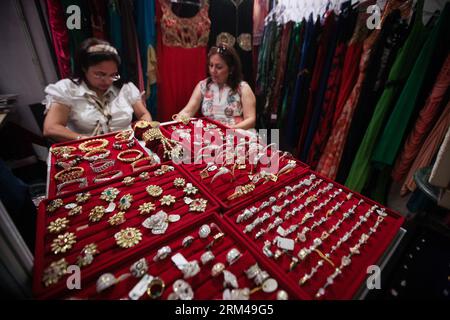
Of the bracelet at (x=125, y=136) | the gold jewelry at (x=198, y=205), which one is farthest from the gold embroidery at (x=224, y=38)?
the gold jewelry at (x=198, y=205)

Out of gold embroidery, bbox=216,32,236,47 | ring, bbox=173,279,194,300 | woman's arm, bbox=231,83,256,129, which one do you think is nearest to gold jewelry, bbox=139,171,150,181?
ring, bbox=173,279,194,300

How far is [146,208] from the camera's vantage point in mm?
828

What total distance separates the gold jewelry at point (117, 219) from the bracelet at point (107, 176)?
0.99ft

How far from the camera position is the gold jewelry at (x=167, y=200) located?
2.82 ft

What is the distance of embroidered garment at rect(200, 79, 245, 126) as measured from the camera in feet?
7.36

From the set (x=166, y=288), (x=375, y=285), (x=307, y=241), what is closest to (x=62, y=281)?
(x=166, y=288)

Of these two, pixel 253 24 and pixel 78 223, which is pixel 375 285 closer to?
pixel 78 223

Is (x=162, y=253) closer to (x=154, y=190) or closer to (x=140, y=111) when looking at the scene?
(x=154, y=190)

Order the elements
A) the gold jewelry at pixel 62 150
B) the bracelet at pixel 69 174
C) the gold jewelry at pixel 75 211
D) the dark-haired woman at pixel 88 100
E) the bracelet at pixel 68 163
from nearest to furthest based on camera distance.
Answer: the gold jewelry at pixel 75 211
the bracelet at pixel 69 174
the bracelet at pixel 68 163
the gold jewelry at pixel 62 150
the dark-haired woman at pixel 88 100

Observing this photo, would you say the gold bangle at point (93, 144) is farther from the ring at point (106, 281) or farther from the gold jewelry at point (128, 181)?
the ring at point (106, 281)

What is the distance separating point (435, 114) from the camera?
1408 mm

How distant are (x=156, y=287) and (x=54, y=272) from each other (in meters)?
0.29
